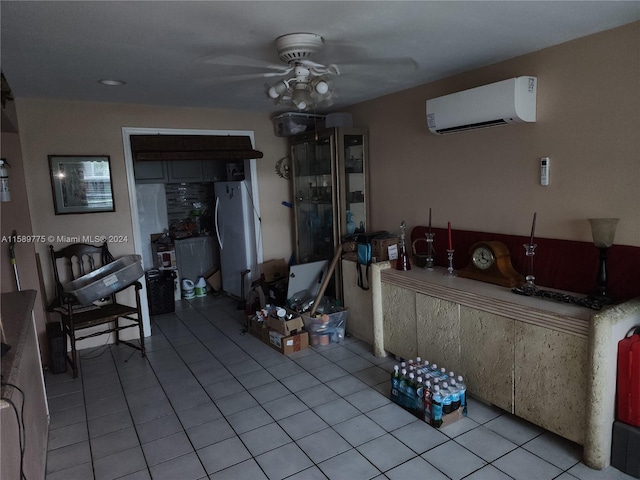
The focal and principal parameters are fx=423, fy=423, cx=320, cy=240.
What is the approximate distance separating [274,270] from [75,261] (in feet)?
6.53

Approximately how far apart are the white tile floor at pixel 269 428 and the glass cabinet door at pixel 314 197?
4.56ft

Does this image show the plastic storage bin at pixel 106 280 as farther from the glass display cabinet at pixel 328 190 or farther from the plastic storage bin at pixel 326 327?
the glass display cabinet at pixel 328 190

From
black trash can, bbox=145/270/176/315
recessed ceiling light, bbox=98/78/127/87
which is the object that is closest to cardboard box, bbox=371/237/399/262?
recessed ceiling light, bbox=98/78/127/87

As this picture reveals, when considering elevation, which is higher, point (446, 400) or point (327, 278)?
point (327, 278)

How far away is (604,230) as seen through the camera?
7.30ft

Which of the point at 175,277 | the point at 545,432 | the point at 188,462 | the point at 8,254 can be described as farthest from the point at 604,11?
the point at 175,277

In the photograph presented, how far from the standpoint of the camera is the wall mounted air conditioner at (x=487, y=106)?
2594mm

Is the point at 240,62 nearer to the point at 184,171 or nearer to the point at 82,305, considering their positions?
the point at 82,305

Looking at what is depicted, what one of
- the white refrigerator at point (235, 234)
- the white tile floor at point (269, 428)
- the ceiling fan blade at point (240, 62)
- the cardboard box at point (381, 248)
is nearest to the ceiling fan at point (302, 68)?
the ceiling fan blade at point (240, 62)

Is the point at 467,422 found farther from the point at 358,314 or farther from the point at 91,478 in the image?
the point at 91,478

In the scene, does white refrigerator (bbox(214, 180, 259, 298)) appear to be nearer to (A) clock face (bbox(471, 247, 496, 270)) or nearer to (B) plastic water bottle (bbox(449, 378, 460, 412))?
(A) clock face (bbox(471, 247, 496, 270))

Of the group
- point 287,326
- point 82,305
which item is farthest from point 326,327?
point 82,305

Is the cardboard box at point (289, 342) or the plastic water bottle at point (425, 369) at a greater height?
the plastic water bottle at point (425, 369)

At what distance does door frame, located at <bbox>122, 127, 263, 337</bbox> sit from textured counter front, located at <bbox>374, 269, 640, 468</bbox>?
2182 mm
